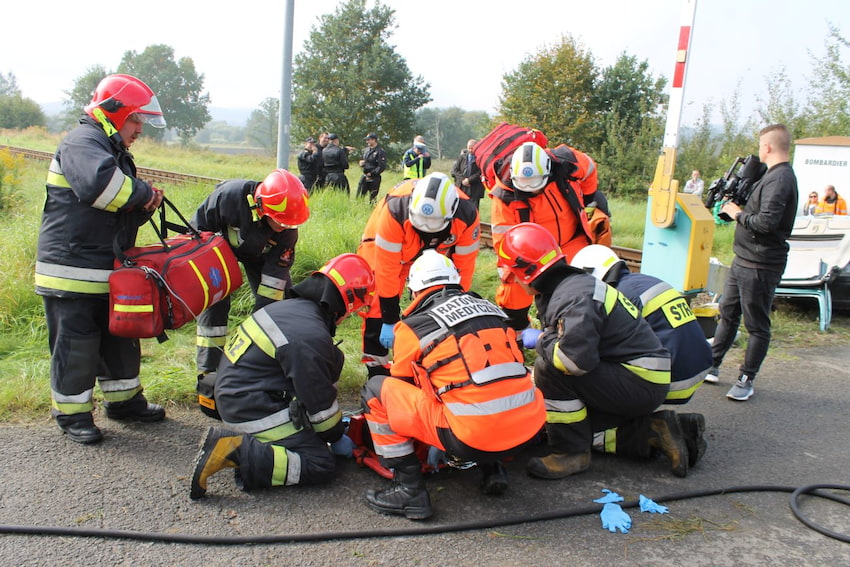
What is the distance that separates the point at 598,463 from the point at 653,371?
0.71 meters

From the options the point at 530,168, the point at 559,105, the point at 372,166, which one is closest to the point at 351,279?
the point at 530,168

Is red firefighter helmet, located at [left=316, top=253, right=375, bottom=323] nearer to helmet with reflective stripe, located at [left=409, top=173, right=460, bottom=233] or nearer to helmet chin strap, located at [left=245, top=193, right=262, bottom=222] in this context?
helmet with reflective stripe, located at [left=409, top=173, right=460, bottom=233]

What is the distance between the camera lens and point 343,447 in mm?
3658

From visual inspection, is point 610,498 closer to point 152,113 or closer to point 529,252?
point 529,252

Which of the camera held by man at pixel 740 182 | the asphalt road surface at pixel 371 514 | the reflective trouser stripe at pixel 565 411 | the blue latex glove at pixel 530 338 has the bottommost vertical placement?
the asphalt road surface at pixel 371 514

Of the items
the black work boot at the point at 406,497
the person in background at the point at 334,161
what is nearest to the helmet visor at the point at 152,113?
the black work boot at the point at 406,497

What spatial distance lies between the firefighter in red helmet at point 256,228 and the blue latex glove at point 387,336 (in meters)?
0.74

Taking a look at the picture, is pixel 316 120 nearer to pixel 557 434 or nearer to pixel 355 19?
pixel 355 19

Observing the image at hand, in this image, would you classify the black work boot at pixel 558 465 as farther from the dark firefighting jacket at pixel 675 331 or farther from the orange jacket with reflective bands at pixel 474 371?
the dark firefighting jacket at pixel 675 331

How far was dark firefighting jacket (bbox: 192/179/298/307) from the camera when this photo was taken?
4.20 meters

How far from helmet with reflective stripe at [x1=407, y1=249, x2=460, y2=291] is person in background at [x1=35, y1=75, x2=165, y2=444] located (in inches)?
64.1

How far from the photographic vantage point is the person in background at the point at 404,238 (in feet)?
13.7

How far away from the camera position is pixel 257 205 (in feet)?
13.6

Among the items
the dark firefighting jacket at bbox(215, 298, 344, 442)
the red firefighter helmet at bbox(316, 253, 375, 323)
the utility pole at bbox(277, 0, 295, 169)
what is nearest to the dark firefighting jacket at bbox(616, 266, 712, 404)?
the red firefighter helmet at bbox(316, 253, 375, 323)
